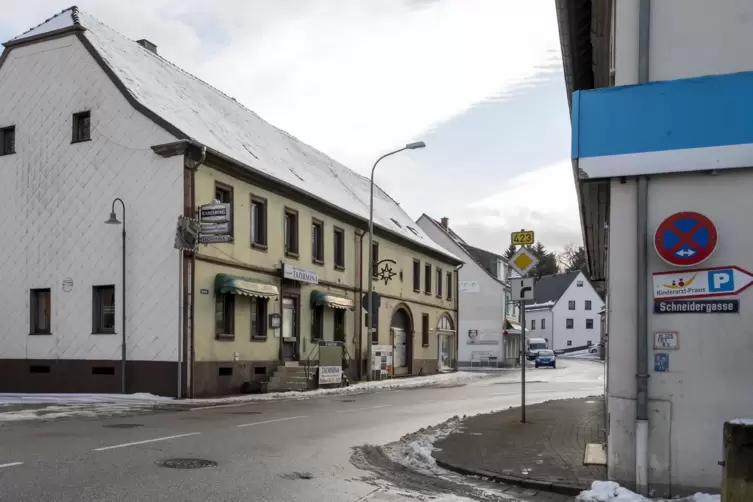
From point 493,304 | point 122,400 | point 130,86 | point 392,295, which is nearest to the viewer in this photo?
point 122,400

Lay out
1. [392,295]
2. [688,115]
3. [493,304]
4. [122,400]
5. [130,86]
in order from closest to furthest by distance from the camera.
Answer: [688,115], [122,400], [130,86], [392,295], [493,304]

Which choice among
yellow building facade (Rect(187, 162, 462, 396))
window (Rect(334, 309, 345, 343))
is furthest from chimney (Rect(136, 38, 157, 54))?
window (Rect(334, 309, 345, 343))

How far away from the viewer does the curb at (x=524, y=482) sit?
25.0ft

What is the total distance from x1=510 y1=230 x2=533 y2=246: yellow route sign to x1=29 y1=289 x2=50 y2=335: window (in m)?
16.0

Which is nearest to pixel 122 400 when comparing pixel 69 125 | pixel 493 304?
pixel 69 125

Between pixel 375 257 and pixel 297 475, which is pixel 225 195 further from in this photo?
pixel 297 475

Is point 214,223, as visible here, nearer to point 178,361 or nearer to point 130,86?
point 178,361

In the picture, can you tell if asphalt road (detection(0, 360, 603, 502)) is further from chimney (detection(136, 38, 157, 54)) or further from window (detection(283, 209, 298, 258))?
chimney (detection(136, 38, 157, 54))

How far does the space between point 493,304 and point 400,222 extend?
19465mm

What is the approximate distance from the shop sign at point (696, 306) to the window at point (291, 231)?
20.7 m

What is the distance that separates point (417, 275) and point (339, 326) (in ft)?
36.5

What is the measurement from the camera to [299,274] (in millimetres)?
27031

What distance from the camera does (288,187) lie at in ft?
88.2

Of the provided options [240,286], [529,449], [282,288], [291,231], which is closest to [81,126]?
[240,286]
